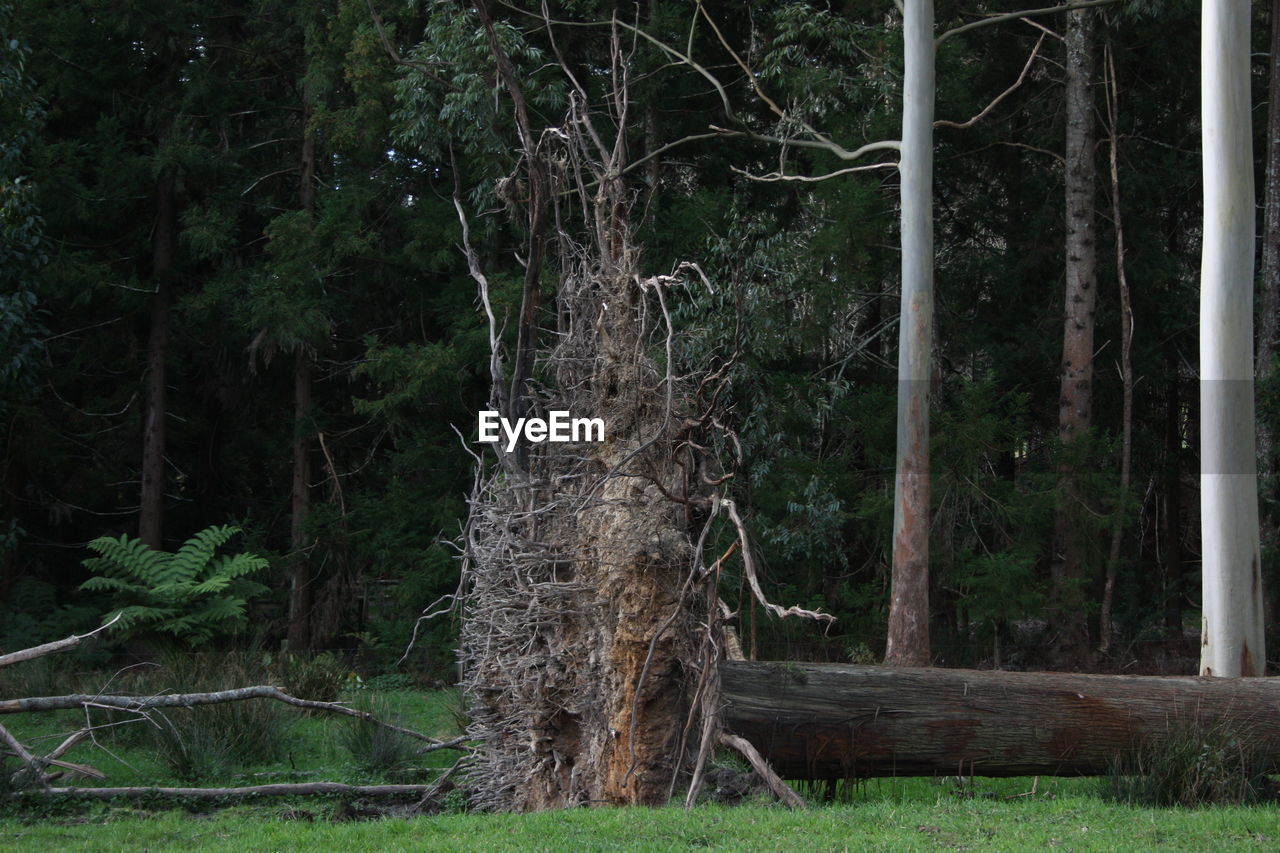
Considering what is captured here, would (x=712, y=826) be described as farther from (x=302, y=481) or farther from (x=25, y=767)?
(x=302, y=481)

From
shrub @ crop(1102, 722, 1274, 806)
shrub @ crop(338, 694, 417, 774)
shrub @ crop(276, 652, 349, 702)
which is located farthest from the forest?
shrub @ crop(1102, 722, 1274, 806)

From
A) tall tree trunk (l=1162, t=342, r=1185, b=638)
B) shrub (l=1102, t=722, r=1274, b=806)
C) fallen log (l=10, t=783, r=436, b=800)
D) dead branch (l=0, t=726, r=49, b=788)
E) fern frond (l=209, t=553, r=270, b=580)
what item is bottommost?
fallen log (l=10, t=783, r=436, b=800)

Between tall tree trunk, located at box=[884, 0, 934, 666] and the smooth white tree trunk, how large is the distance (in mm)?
3086

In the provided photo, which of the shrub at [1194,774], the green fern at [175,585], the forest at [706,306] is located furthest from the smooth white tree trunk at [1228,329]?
the green fern at [175,585]

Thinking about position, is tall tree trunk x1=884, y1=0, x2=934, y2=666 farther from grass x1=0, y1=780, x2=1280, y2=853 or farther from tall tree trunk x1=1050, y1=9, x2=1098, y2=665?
grass x1=0, y1=780, x2=1280, y2=853

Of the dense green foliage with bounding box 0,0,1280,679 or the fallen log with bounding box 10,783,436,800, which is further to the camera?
the dense green foliage with bounding box 0,0,1280,679

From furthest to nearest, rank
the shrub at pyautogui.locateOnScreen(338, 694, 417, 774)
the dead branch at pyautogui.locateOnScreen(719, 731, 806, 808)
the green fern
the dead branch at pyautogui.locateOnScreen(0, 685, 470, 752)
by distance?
the green fern → the shrub at pyautogui.locateOnScreen(338, 694, 417, 774) → the dead branch at pyautogui.locateOnScreen(0, 685, 470, 752) → the dead branch at pyautogui.locateOnScreen(719, 731, 806, 808)

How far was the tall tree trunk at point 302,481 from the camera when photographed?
69.2ft

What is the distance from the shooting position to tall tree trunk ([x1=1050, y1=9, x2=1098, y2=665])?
16703 millimetres

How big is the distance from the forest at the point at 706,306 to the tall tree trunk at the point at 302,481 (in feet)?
0.30

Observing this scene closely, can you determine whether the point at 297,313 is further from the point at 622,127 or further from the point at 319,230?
the point at 622,127

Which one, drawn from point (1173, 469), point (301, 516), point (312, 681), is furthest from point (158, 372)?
point (1173, 469)

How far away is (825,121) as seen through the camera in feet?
59.9

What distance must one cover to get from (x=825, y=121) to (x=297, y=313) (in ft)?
29.1
